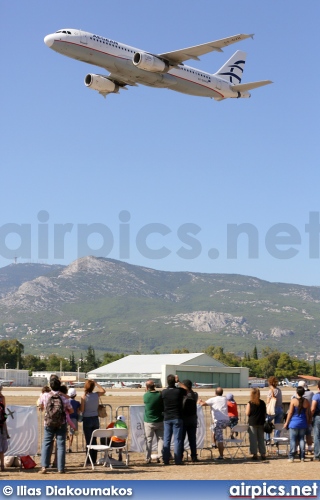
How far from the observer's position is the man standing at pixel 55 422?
51.0 feet

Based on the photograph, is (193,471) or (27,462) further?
(27,462)

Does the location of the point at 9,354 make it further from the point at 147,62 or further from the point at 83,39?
the point at 83,39

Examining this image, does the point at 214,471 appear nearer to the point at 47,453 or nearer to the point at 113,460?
the point at 113,460

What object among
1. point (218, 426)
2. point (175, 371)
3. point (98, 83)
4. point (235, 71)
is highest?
point (235, 71)

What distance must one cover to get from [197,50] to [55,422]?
127 feet

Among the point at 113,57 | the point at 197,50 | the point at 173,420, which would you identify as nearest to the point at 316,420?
the point at 173,420

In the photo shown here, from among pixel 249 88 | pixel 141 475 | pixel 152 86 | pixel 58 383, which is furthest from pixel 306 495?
pixel 249 88

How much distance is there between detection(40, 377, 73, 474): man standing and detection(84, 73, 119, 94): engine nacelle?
38445 mm

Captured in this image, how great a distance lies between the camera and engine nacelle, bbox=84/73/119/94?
51875 millimetres

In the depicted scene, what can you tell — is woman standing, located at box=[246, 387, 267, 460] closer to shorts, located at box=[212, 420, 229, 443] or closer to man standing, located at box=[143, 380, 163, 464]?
shorts, located at box=[212, 420, 229, 443]

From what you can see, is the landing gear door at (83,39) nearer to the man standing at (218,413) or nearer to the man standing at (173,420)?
the man standing at (218,413)

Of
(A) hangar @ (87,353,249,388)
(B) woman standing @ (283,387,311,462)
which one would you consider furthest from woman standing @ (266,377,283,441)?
(A) hangar @ (87,353,249,388)

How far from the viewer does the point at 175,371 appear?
103m


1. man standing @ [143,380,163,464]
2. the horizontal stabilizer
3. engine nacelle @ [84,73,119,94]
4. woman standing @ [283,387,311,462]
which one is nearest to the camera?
man standing @ [143,380,163,464]
